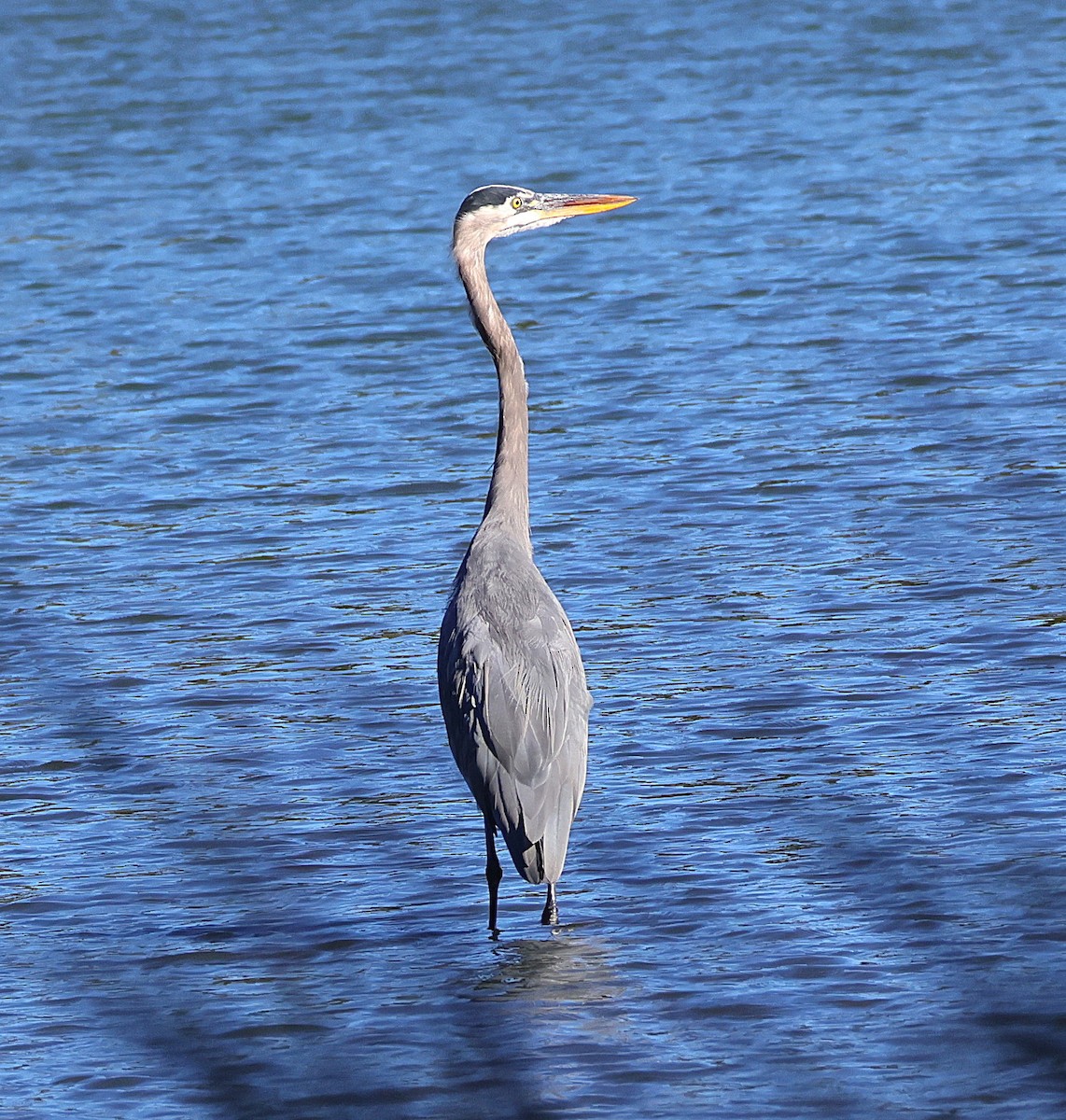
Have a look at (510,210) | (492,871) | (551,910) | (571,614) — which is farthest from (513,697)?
(571,614)

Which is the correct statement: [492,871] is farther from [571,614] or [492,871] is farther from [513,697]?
[571,614]

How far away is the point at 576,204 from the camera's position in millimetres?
7754

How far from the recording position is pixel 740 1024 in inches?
219

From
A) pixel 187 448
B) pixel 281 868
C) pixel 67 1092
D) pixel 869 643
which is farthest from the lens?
pixel 187 448

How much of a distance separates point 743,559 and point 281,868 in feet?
10.6

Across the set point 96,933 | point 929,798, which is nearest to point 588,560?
point 929,798

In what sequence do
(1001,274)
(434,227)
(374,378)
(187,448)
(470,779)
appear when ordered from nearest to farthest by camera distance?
(470,779)
(187,448)
(374,378)
(1001,274)
(434,227)

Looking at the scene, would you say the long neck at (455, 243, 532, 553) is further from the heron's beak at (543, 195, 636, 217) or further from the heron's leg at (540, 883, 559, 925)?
the heron's leg at (540, 883, 559, 925)

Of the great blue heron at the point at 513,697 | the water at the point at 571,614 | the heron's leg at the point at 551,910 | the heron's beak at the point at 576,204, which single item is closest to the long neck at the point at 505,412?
the great blue heron at the point at 513,697

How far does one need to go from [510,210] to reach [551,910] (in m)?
2.73

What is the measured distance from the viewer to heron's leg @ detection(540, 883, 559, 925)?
6070mm

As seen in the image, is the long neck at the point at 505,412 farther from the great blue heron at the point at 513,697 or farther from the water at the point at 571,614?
the water at the point at 571,614

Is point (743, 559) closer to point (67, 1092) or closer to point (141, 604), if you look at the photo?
point (141, 604)

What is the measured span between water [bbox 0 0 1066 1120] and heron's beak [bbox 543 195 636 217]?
1.77 m
